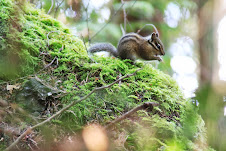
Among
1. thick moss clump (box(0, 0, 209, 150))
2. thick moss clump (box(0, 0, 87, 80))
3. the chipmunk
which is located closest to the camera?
thick moss clump (box(0, 0, 209, 150))

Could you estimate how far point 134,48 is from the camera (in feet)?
11.2

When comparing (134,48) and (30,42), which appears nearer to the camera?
(30,42)

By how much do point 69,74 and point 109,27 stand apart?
4.04 meters

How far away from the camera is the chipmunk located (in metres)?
3.24

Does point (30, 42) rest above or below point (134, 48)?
above

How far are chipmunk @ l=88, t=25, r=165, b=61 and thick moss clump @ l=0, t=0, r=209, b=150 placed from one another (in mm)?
374

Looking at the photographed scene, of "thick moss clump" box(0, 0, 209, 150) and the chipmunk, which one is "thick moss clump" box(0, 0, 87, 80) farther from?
the chipmunk

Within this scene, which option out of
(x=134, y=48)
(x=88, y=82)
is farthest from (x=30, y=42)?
(x=134, y=48)

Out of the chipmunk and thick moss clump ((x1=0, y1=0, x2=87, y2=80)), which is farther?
the chipmunk

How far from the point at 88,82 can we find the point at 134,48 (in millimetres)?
1449

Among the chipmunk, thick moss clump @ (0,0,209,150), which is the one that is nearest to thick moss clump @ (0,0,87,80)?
thick moss clump @ (0,0,209,150)

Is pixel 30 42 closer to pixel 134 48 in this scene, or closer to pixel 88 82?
pixel 88 82

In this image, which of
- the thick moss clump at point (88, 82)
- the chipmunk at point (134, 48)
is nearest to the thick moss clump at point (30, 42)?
the thick moss clump at point (88, 82)

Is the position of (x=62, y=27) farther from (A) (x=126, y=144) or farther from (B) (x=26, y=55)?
(A) (x=126, y=144)
